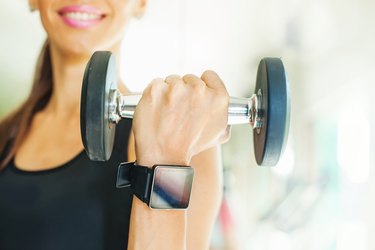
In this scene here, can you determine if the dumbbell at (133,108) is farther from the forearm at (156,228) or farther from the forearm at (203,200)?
the forearm at (203,200)

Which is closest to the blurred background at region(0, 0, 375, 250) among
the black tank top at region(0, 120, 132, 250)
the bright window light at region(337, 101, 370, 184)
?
the bright window light at region(337, 101, 370, 184)

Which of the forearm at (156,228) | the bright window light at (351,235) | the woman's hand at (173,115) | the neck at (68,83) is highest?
the neck at (68,83)

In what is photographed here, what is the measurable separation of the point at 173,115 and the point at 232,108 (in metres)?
0.10

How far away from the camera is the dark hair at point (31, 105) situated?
1259 millimetres

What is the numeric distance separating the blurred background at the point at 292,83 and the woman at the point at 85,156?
10cm

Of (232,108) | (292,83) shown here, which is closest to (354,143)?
(292,83)

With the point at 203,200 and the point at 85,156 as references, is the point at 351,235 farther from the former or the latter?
the point at 85,156

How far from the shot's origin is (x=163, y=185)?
73 centimetres

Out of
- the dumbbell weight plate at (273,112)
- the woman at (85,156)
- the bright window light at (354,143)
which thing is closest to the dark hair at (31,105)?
the woman at (85,156)

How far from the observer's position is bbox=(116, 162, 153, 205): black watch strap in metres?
0.73

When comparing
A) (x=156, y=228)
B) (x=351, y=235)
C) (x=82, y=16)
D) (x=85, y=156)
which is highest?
(x=82, y=16)

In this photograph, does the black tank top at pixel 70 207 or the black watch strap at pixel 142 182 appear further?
the black tank top at pixel 70 207

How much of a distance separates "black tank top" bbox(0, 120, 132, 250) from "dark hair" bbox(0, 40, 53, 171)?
0.74 feet

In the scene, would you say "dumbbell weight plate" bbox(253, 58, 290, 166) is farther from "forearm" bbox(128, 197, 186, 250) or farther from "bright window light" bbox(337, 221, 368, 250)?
"bright window light" bbox(337, 221, 368, 250)
